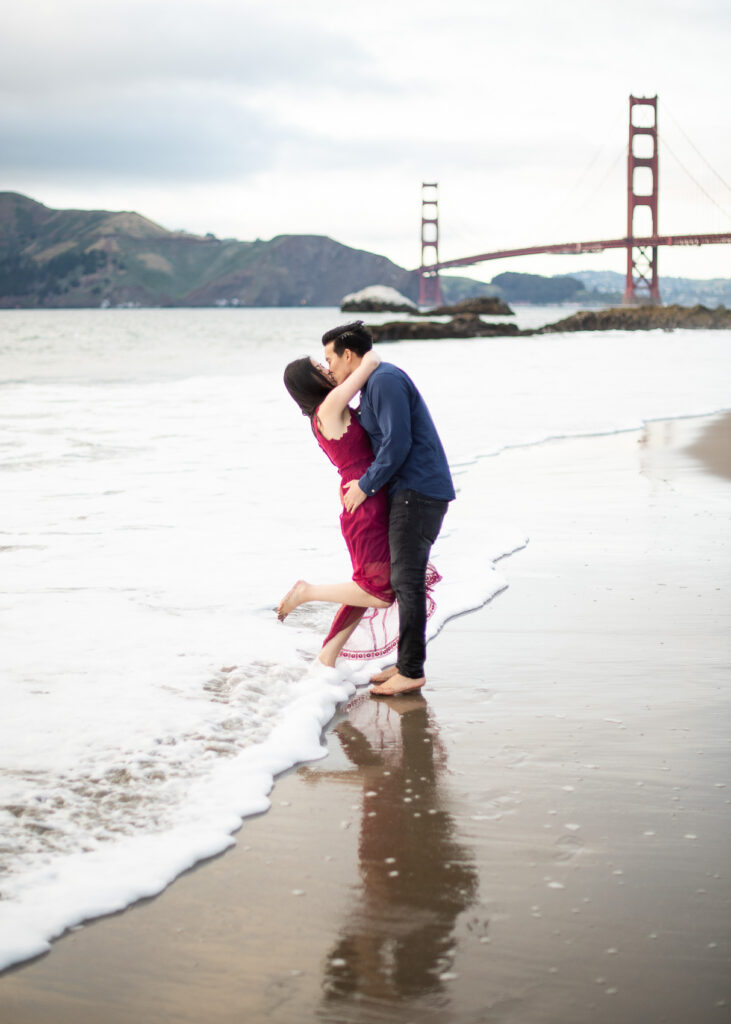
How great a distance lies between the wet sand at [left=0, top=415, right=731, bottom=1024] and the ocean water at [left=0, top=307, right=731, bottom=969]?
12 centimetres

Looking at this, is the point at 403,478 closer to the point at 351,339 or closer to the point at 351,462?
the point at 351,462

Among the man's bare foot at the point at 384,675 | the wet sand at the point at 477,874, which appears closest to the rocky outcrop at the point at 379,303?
the man's bare foot at the point at 384,675

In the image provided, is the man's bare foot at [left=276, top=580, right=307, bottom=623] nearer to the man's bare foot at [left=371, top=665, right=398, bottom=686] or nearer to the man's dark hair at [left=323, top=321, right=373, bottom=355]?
the man's bare foot at [left=371, top=665, right=398, bottom=686]

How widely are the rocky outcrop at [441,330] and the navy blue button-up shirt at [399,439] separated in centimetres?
3293

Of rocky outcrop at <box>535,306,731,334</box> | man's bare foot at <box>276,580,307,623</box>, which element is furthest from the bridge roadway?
man's bare foot at <box>276,580,307,623</box>

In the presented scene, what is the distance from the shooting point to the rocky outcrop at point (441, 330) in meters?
35.7

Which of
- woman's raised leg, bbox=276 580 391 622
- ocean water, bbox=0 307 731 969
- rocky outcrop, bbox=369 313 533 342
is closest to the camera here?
ocean water, bbox=0 307 731 969

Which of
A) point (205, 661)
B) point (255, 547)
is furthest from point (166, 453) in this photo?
point (205, 661)

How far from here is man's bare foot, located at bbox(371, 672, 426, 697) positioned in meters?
2.79

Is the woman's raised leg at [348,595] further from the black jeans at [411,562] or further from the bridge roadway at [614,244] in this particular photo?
the bridge roadway at [614,244]

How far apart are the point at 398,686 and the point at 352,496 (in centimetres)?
48

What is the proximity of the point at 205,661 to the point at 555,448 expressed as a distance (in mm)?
5371

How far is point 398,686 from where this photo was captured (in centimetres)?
279

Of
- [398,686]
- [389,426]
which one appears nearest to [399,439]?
[389,426]
